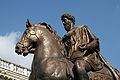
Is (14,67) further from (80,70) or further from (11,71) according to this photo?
(80,70)

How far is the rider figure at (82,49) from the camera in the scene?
7.89 metres

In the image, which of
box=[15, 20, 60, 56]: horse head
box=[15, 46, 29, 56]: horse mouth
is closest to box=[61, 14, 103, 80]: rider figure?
box=[15, 20, 60, 56]: horse head

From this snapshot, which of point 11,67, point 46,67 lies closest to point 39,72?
point 46,67

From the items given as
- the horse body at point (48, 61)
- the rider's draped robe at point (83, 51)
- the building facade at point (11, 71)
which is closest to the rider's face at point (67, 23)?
the rider's draped robe at point (83, 51)

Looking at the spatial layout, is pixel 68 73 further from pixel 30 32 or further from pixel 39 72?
pixel 30 32

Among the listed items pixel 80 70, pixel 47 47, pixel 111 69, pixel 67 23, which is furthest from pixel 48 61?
pixel 111 69

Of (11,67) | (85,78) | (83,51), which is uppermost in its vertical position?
(11,67)

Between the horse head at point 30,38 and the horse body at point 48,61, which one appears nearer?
the horse body at point 48,61

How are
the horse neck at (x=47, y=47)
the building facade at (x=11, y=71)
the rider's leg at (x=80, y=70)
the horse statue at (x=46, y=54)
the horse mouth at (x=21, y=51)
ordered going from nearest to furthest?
the rider's leg at (x=80, y=70) < the horse statue at (x=46, y=54) < the horse neck at (x=47, y=47) < the horse mouth at (x=21, y=51) < the building facade at (x=11, y=71)

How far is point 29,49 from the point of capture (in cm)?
834

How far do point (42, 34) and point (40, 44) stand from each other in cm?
23

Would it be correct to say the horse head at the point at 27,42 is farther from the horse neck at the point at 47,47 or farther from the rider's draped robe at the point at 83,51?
the rider's draped robe at the point at 83,51

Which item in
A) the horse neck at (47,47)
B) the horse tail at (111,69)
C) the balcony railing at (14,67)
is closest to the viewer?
the horse neck at (47,47)

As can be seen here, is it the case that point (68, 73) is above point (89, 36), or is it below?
below
